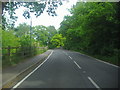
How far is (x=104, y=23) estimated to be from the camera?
25.2m

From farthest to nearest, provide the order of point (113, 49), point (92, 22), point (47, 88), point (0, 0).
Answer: point (92, 22) < point (113, 49) < point (0, 0) < point (47, 88)

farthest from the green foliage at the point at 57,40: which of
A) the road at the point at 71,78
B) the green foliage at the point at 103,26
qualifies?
the road at the point at 71,78

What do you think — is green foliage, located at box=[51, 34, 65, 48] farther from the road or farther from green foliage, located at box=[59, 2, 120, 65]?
the road

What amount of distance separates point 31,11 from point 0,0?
17.2ft

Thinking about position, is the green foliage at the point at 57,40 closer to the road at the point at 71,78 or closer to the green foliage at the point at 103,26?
the green foliage at the point at 103,26

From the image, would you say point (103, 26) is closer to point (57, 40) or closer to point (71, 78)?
point (71, 78)

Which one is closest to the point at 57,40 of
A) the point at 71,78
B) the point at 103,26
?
the point at 103,26

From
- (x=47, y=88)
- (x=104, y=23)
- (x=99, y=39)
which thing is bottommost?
(x=47, y=88)

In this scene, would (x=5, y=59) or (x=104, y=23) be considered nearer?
(x=5, y=59)

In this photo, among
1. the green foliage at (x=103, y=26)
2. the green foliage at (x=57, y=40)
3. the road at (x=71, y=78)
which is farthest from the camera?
the green foliage at (x=57, y=40)

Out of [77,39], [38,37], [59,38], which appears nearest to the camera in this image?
[77,39]

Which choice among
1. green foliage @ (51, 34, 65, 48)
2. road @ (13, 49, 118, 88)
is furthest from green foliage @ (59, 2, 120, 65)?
green foliage @ (51, 34, 65, 48)

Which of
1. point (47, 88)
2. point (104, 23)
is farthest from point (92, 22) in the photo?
point (47, 88)

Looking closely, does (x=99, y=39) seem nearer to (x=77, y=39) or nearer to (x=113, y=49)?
(x=113, y=49)
